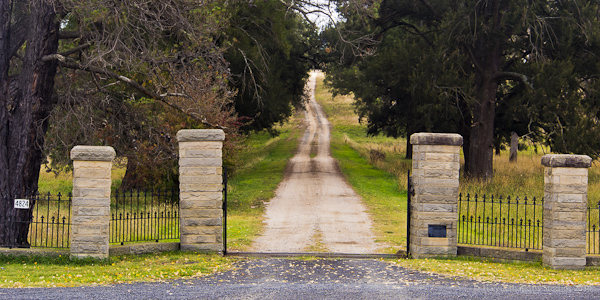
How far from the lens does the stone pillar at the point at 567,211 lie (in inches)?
406

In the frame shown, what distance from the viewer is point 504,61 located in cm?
2656

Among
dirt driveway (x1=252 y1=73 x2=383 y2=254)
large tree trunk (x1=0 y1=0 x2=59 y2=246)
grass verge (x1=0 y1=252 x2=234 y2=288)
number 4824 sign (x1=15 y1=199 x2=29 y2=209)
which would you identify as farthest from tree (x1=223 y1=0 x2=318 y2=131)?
grass verge (x1=0 y1=252 x2=234 y2=288)

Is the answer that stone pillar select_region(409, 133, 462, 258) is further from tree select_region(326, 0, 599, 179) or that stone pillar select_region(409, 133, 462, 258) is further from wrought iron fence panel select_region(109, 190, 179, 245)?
tree select_region(326, 0, 599, 179)

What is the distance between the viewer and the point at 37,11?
1184cm

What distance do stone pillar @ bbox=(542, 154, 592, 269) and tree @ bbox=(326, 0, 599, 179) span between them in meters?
11.0

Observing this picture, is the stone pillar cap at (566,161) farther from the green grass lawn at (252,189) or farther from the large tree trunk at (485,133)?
the large tree trunk at (485,133)

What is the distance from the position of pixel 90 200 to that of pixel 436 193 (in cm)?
644

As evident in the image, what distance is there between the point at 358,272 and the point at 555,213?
385 cm

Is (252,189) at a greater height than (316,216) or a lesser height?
greater

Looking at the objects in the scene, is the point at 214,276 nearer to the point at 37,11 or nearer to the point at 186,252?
the point at 186,252

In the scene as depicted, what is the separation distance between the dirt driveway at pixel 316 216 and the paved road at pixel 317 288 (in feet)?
7.36

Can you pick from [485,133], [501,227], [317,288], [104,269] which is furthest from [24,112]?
[485,133]

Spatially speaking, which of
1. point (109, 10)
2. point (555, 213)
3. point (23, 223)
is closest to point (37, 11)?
point (109, 10)

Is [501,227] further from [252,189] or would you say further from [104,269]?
[104,269]
